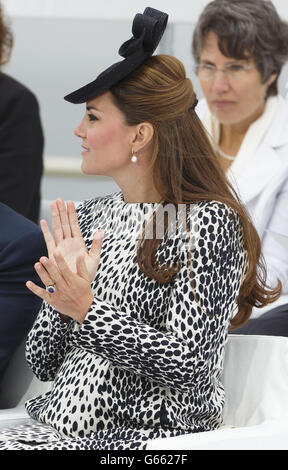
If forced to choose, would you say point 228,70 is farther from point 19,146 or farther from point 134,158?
point 134,158

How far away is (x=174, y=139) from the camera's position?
186 cm

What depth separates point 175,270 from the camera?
175 cm

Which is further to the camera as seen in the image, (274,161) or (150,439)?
(274,161)

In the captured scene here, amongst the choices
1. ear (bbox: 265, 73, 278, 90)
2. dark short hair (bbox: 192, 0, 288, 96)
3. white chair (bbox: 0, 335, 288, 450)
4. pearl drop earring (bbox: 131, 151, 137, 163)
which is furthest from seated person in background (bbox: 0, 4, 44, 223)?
pearl drop earring (bbox: 131, 151, 137, 163)

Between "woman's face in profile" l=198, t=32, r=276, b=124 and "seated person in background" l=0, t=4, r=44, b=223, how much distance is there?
790mm

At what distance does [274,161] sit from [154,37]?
58.1 inches

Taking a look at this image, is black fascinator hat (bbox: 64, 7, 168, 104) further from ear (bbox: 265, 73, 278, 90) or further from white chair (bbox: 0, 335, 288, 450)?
ear (bbox: 265, 73, 278, 90)

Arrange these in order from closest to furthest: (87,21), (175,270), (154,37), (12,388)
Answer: (175,270)
(154,37)
(12,388)
(87,21)

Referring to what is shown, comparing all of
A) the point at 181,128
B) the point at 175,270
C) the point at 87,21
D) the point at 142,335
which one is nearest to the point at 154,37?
the point at 181,128

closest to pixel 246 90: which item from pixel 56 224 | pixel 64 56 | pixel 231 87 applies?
pixel 231 87

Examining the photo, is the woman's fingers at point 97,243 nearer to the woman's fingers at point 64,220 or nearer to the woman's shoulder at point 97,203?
the woman's fingers at point 64,220

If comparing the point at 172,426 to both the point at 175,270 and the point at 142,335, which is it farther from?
the point at 175,270

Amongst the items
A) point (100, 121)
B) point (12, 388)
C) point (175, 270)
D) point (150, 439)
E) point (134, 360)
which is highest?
point (100, 121)

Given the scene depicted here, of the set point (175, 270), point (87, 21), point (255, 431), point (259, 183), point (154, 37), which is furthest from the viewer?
point (87, 21)
